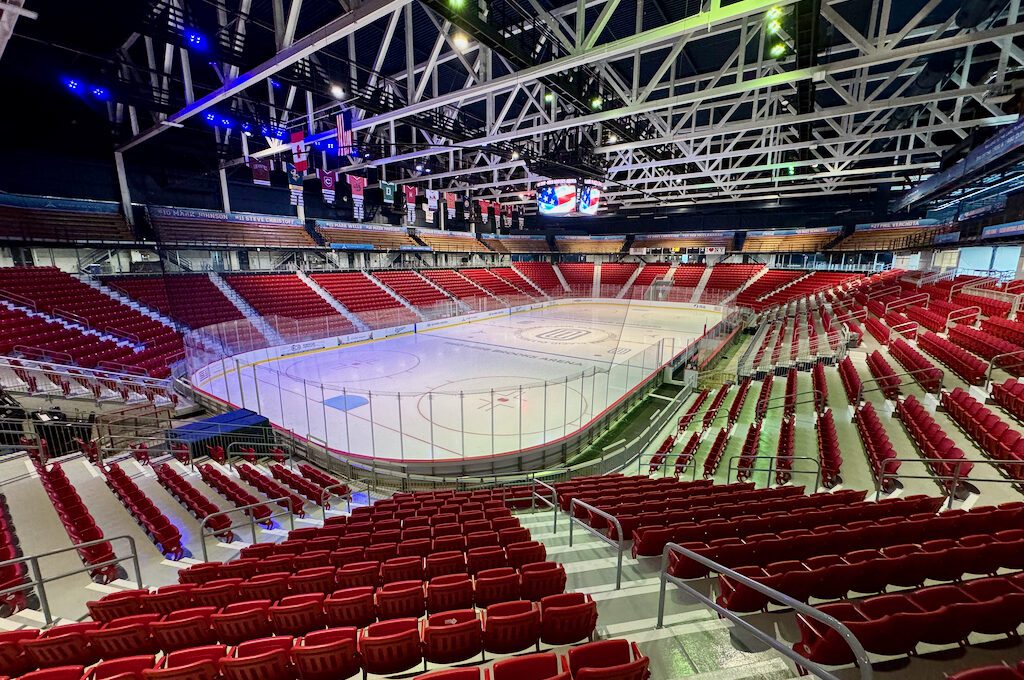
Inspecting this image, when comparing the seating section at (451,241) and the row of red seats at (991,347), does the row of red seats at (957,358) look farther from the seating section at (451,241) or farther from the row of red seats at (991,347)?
the seating section at (451,241)

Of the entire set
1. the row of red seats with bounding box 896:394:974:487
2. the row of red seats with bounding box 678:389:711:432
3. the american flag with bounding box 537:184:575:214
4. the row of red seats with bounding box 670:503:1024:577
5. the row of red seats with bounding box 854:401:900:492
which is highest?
the american flag with bounding box 537:184:575:214

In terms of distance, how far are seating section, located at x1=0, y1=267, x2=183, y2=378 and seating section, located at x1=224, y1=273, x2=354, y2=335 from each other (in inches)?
246

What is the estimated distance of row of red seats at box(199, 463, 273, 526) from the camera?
25.7 feet

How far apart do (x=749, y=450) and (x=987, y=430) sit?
161 inches

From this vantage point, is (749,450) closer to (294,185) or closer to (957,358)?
(957,358)

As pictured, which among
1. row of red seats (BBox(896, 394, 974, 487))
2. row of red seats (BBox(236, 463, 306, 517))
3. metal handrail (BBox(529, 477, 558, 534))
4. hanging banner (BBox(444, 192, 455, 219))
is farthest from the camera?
hanging banner (BBox(444, 192, 455, 219))

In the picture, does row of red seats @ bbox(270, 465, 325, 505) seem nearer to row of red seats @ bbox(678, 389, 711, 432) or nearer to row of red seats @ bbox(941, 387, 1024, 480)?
row of red seats @ bbox(678, 389, 711, 432)

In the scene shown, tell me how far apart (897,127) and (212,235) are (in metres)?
33.8

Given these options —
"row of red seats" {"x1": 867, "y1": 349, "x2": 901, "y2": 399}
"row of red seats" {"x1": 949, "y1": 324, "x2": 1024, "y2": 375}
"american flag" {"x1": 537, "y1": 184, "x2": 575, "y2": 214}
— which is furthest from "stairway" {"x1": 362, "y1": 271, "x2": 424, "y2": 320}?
"row of red seats" {"x1": 949, "y1": 324, "x2": 1024, "y2": 375}

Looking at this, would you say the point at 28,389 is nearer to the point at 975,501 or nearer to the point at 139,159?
the point at 139,159

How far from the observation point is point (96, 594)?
5.02m

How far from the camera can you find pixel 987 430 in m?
7.79

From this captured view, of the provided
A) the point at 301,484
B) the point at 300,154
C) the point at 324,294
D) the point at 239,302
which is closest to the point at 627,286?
the point at 324,294

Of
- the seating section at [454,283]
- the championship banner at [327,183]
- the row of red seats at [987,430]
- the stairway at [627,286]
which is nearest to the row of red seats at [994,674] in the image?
the row of red seats at [987,430]
